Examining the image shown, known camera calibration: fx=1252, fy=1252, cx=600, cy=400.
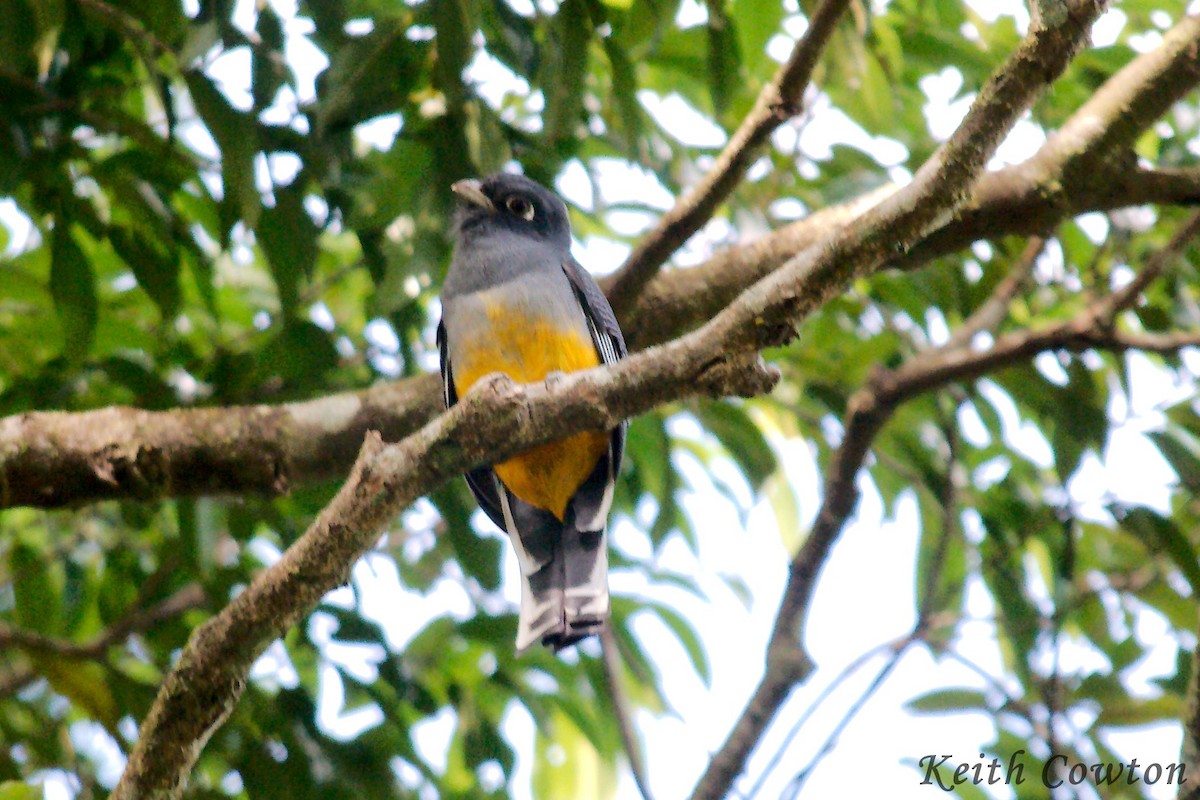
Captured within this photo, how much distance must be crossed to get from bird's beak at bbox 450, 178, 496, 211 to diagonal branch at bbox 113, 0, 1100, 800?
129cm

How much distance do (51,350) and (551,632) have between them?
2.06m

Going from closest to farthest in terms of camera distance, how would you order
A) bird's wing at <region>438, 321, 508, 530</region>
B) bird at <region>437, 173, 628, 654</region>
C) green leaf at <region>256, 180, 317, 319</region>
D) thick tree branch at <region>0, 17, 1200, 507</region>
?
thick tree branch at <region>0, 17, 1200, 507</region>
green leaf at <region>256, 180, 317, 319</region>
bird at <region>437, 173, 628, 654</region>
bird's wing at <region>438, 321, 508, 530</region>

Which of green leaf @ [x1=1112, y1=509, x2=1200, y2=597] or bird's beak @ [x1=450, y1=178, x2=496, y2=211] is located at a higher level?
green leaf @ [x1=1112, y1=509, x2=1200, y2=597]

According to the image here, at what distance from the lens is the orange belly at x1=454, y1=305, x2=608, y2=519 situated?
3.64 meters

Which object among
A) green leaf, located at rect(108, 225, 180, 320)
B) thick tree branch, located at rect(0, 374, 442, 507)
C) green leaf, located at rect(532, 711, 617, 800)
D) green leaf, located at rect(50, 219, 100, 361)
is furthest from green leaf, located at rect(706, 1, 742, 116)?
green leaf, located at rect(532, 711, 617, 800)

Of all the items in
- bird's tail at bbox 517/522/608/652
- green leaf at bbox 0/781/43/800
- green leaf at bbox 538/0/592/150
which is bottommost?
green leaf at bbox 0/781/43/800

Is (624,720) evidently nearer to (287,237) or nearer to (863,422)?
(863,422)

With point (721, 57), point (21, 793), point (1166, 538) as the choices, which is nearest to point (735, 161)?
point (721, 57)

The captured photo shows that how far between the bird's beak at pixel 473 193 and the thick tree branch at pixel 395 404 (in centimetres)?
63

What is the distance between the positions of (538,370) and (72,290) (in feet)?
4.35

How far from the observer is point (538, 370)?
368 cm

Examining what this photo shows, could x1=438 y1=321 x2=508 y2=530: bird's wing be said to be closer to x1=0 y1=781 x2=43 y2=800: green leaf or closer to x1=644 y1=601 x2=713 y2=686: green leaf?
x1=644 y1=601 x2=713 y2=686: green leaf

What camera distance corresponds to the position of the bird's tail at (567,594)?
3.20 metres

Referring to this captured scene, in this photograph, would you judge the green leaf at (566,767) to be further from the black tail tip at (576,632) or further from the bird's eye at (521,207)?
the bird's eye at (521,207)
